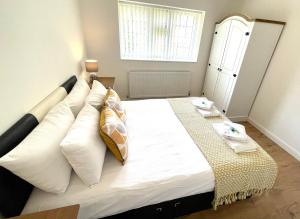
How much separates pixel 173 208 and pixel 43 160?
100cm

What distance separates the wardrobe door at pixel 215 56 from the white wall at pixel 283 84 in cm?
59

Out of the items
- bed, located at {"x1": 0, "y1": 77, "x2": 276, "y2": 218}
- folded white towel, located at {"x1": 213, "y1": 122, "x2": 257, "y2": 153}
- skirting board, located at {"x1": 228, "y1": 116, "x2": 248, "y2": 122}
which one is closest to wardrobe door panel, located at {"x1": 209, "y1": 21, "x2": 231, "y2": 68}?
skirting board, located at {"x1": 228, "y1": 116, "x2": 248, "y2": 122}

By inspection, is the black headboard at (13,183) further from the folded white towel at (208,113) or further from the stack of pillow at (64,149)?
the folded white towel at (208,113)

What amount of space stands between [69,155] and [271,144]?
2828 mm

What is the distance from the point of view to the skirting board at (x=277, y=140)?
2123 mm

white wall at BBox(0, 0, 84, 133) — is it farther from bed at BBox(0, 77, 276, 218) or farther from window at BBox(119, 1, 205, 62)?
window at BBox(119, 1, 205, 62)

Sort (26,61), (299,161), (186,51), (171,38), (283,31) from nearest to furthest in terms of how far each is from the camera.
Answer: (26,61) → (299,161) → (283,31) → (171,38) → (186,51)

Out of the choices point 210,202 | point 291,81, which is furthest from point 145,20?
point 210,202

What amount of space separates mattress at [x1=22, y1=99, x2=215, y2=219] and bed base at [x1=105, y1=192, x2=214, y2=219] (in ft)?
0.21

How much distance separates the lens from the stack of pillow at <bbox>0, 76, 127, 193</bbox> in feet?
2.52

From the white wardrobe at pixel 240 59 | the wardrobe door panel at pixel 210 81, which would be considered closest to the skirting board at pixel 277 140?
the white wardrobe at pixel 240 59

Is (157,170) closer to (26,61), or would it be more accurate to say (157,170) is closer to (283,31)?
(26,61)

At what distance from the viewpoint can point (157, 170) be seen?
3.66 ft

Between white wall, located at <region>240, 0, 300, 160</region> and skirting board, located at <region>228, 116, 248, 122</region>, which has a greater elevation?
white wall, located at <region>240, 0, 300, 160</region>
